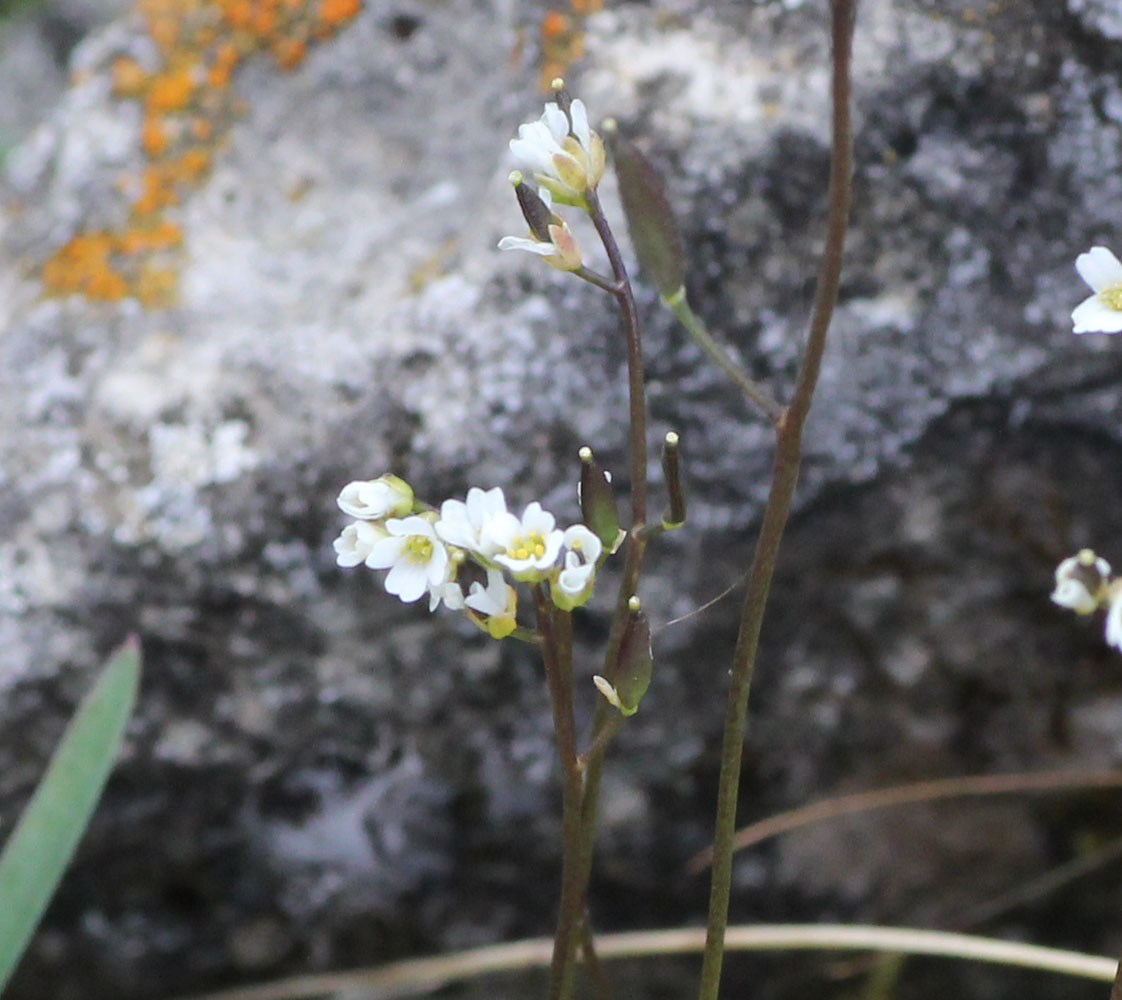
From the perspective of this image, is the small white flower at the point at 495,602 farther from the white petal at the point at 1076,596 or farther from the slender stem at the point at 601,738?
the white petal at the point at 1076,596

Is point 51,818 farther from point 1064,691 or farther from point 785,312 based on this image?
point 1064,691

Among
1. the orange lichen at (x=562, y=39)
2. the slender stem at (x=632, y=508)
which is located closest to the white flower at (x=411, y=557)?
the slender stem at (x=632, y=508)

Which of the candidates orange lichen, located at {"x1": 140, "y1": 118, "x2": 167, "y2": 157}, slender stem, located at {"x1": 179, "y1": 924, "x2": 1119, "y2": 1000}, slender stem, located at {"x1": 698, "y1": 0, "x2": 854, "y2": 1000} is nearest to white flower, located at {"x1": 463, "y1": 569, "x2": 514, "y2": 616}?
slender stem, located at {"x1": 698, "y1": 0, "x2": 854, "y2": 1000}

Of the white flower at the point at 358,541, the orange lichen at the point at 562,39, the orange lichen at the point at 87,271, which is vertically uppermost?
the orange lichen at the point at 562,39

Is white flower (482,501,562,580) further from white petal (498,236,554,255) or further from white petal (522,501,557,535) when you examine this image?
white petal (498,236,554,255)

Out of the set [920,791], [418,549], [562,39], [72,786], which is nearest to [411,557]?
[418,549]

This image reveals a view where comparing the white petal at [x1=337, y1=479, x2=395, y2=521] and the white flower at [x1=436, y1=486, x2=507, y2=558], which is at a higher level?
the white petal at [x1=337, y1=479, x2=395, y2=521]

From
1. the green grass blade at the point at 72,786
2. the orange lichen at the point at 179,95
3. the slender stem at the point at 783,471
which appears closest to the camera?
the slender stem at the point at 783,471
